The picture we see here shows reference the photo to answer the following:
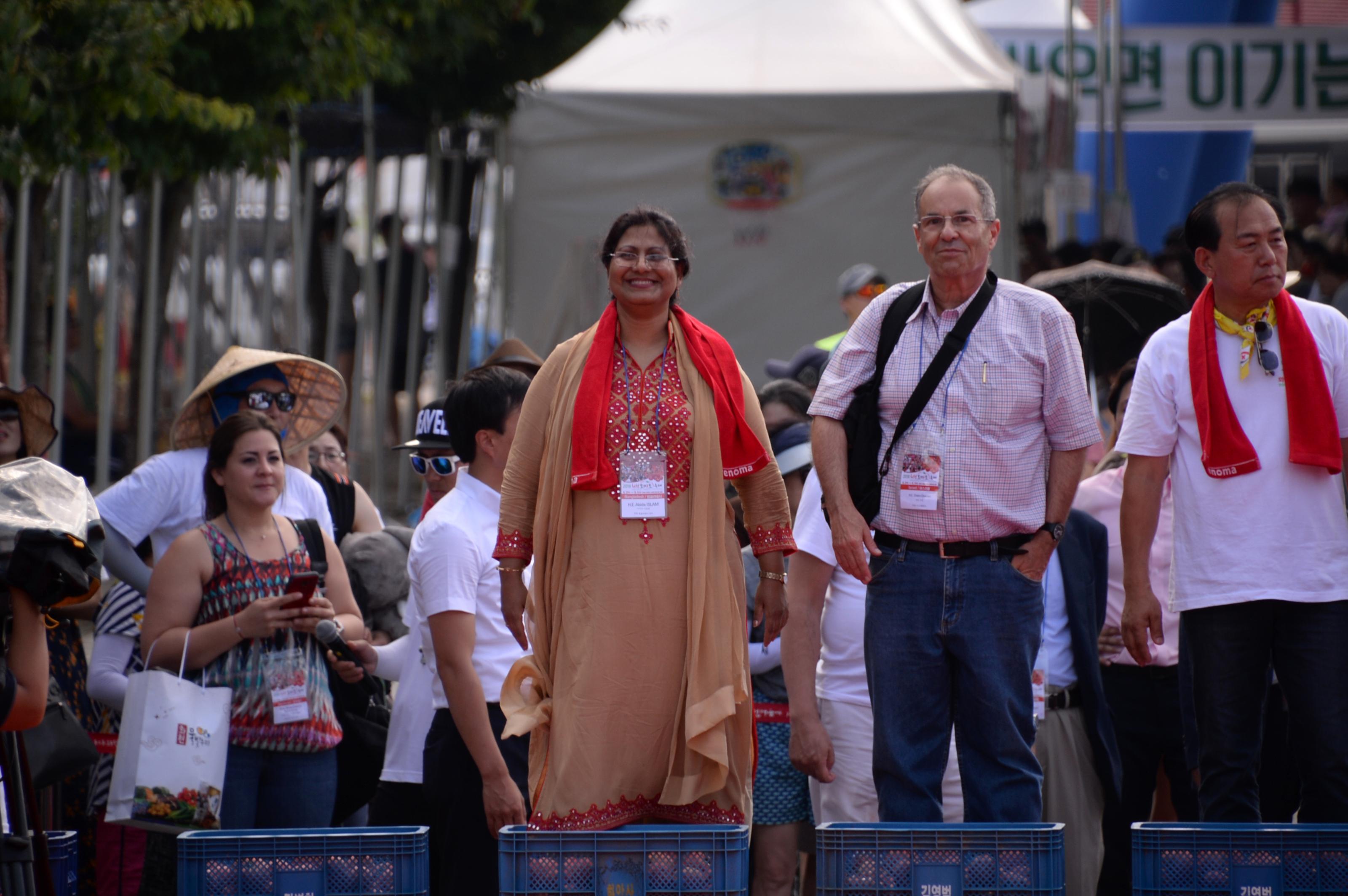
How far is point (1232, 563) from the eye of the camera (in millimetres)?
4086

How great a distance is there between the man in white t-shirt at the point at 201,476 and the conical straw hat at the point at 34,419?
0.97 ft

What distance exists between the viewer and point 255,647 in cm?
478

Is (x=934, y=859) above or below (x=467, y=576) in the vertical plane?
below

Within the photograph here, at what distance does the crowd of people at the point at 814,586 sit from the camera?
369cm

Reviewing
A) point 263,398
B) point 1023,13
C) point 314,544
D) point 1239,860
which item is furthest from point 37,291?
point 1023,13

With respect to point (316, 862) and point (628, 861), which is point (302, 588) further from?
point (628, 861)

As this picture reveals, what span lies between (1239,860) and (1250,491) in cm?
109

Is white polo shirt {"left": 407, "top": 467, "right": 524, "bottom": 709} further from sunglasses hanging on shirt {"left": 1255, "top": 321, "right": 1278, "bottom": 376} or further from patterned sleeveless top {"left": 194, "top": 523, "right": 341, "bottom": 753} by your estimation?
sunglasses hanging on shirt {"left": 1255, "top": 321, "right": 1278, "bottom": 376}

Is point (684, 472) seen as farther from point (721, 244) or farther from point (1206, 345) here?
point (721, 244)

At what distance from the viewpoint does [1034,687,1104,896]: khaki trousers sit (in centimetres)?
479

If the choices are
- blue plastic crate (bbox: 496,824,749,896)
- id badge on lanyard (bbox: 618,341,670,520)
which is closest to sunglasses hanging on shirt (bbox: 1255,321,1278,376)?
id badge on lanyard (bbox: 618,341,670,520)

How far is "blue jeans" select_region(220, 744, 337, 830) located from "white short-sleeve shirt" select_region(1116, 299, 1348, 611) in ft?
8.33

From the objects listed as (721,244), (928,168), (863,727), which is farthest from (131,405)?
(863,727)

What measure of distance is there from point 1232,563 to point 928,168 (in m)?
7.04
